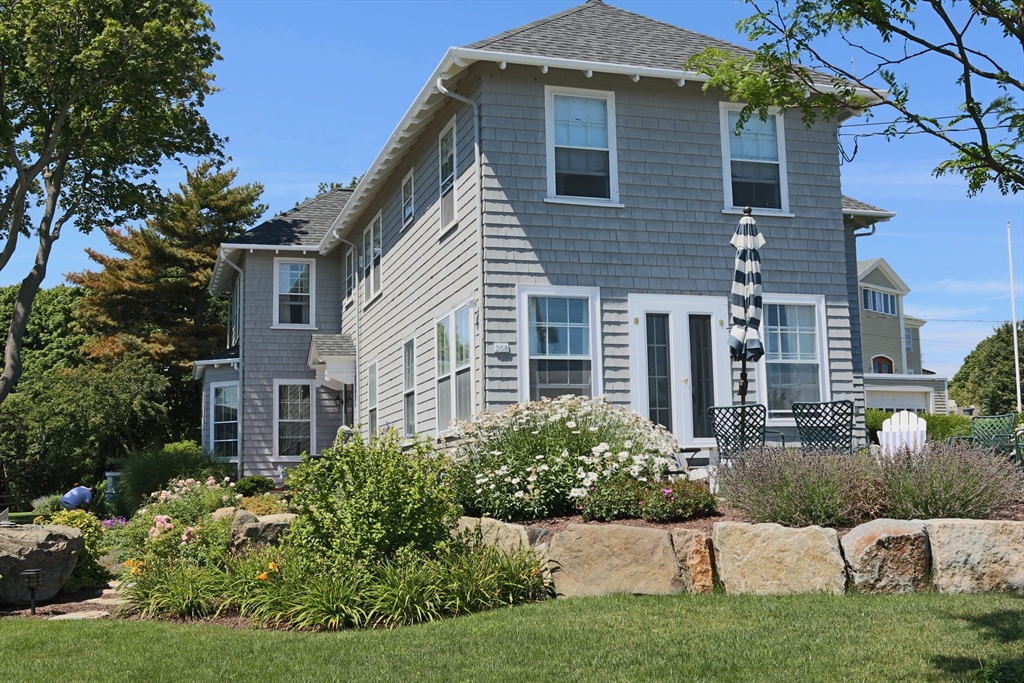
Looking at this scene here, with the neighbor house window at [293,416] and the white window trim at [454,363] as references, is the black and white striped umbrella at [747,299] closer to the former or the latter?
the white window trim at [454,363]

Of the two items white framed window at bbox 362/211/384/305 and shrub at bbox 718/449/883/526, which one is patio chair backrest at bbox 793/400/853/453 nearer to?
shrub at bbox 718/449/883/526

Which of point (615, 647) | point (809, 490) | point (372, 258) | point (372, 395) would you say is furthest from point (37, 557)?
point (372, 258)

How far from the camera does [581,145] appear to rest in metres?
12.1

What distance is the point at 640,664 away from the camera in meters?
5.47

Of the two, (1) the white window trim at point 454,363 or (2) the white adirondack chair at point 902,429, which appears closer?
(1) the white window trim at point 454,363

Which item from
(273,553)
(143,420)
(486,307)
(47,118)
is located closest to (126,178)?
(47,118)

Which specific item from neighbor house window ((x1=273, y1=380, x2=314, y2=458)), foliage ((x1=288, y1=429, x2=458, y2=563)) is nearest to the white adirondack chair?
foliage ((x1=288, y1=429, x2=458, y2=563))

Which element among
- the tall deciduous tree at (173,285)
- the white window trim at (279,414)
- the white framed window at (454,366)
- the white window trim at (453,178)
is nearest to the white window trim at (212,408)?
the white window trim at (279,414)

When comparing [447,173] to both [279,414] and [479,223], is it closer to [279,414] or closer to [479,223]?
[479,223]

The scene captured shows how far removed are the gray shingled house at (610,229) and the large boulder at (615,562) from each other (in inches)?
154

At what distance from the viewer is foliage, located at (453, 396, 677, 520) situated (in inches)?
347

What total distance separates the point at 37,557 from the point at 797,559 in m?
6.90

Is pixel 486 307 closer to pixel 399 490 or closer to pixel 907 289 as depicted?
pixel 399 490

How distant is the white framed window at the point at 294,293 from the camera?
69.3ft
